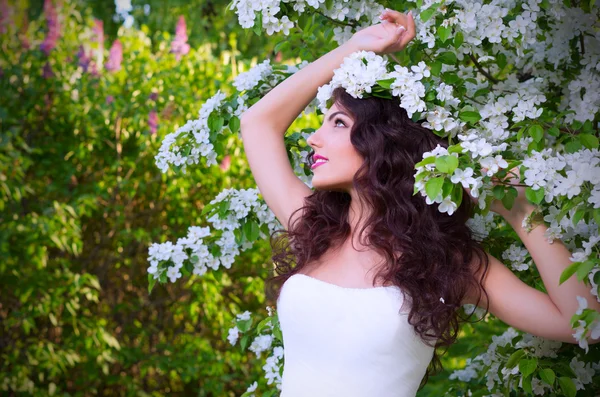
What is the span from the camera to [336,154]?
2.02m

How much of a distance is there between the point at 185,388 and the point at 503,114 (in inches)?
143

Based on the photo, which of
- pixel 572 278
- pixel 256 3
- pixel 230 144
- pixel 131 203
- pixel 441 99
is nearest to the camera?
pixel 572 278

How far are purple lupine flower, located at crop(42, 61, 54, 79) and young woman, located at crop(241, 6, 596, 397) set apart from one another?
3047 millimetres

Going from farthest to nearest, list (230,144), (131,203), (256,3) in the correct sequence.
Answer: (131,203)
(230,144)
(256,3)

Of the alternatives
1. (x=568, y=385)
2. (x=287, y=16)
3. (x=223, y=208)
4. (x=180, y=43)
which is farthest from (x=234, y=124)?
(x=180, y=43)

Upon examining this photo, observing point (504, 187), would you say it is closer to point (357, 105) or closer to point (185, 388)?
point (357, 105)

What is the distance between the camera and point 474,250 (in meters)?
1.99

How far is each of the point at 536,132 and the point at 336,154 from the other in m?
0.52

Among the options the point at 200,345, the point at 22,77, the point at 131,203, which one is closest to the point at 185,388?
the point at 200,345

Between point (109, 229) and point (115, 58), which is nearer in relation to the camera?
point (115, 58)

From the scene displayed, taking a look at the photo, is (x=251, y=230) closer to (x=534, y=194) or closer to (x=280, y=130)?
(x=280, y=130)

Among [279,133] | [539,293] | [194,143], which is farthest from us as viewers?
[194,143]

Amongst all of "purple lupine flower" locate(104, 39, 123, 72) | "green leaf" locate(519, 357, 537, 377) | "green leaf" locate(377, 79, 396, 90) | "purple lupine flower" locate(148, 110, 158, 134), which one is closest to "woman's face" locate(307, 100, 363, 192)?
"green leaf" locate(377, 79, 396, 90)

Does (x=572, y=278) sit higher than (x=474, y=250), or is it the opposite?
(x=474, y=250)
